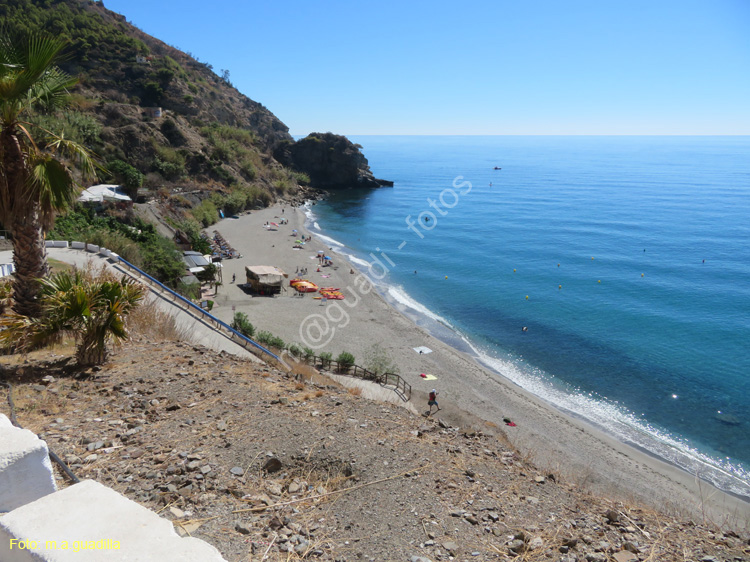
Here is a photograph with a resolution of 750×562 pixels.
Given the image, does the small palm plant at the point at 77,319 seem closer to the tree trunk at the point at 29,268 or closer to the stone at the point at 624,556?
the tree trunk at the point at 29,268

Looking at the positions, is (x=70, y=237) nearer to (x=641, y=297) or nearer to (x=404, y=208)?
(x=641, y=297)

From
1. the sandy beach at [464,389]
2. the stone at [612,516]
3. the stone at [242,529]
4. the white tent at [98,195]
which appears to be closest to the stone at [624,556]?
the stone at [612,516]

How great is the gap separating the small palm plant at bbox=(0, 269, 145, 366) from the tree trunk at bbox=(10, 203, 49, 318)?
0.61 m

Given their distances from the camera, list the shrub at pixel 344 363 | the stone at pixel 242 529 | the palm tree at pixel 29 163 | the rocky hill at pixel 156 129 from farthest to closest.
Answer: the rocky hill at pixel 156 129 → the shrub at pixel 344 363 → the palm tree at pixel 29 163 → the stone at pixel 242 529

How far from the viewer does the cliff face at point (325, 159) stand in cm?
9444

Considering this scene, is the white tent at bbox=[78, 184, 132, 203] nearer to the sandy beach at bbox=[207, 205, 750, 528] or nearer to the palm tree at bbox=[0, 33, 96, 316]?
the sandy beach at bbox=[207, 205, 750, 528]

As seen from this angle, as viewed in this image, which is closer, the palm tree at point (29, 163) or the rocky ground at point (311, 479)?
the rocky ground at point (311, 479)

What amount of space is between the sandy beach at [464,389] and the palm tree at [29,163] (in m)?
10.9

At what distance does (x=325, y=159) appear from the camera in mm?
94750

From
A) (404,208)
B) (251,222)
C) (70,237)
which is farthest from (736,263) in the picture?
(70,237)

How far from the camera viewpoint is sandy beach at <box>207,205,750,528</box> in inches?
615

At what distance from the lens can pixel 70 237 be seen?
22516mm

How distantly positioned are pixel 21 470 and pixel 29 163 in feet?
25.8

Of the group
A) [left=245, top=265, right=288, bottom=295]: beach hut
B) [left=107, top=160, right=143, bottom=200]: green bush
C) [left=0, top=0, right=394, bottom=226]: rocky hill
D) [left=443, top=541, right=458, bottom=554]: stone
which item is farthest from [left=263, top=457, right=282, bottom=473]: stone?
[left=107, top=160, right=143, bottom=200]: green bush
